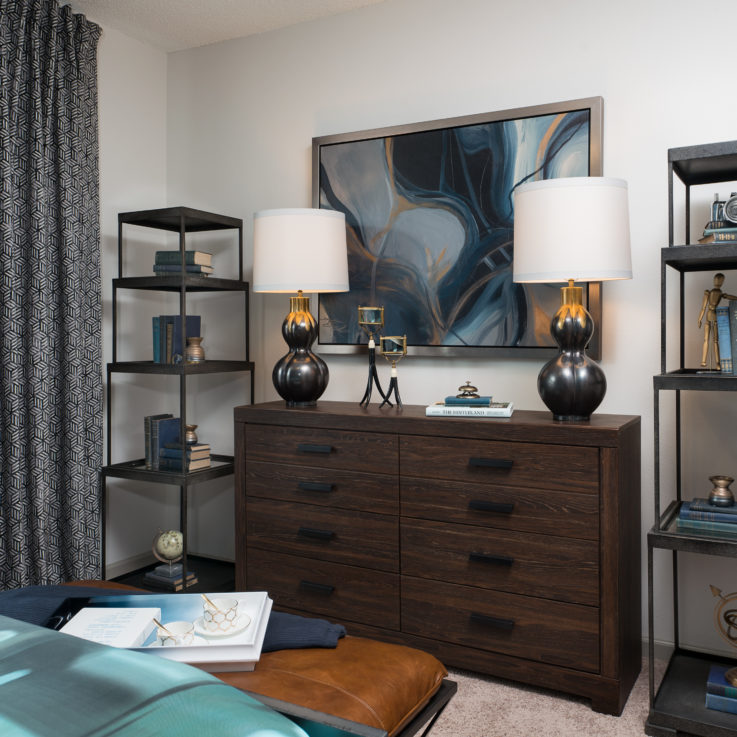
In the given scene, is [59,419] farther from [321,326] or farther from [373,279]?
[373,279]

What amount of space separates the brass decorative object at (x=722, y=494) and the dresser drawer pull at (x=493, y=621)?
2.31 feet

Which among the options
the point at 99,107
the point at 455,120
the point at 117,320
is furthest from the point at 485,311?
the point at 99,107

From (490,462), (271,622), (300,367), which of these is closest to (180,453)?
(300,367)

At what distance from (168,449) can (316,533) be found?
862 mm

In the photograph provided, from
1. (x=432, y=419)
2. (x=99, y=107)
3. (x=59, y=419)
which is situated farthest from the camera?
(x=99, y=107)

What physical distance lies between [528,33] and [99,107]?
187 centimetres

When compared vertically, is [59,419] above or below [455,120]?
below

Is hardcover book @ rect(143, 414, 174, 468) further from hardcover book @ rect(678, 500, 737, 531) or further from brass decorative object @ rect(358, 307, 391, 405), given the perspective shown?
hardcover book @ rect(678, 500, 737, 531)

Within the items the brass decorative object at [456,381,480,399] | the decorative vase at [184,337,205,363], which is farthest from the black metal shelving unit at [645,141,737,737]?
the decorative vase at [184,337,205,363]

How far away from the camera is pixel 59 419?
2939mm

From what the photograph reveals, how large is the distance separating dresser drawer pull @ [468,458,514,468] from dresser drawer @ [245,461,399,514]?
290 mm

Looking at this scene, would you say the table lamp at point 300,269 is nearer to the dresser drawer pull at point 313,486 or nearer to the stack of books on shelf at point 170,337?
the dresser drawer pull at point 313,486

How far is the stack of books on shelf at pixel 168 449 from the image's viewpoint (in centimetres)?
301

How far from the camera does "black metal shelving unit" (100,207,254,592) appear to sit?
293cm
